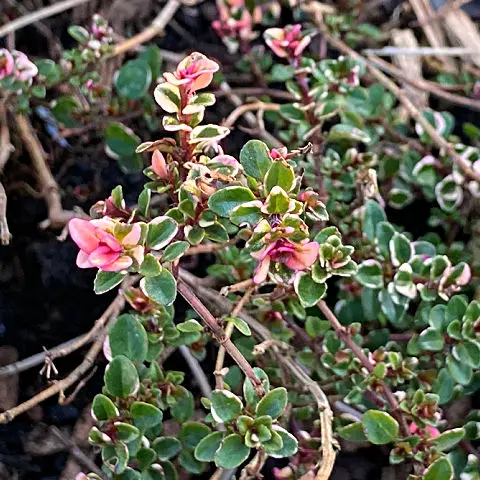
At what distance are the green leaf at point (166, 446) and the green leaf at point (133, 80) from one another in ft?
2.24

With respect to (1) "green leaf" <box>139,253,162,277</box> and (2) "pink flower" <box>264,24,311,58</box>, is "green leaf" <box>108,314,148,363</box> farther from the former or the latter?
(2) "pink flower" <box>264,24,311,58</box>

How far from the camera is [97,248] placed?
2.72ft

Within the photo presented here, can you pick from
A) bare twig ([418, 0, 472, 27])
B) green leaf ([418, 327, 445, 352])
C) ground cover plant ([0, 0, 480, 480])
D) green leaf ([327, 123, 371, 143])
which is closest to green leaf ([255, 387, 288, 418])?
ground cover plant ([0, 0, 480, 480])

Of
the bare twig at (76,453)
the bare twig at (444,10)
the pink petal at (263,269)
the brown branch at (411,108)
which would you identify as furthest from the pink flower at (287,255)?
the bare twig at (444,10)

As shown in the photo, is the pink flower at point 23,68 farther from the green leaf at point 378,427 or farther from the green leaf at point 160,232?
the green leaf at point 378,427

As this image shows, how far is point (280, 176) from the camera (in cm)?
88

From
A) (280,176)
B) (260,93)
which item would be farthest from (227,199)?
(260,93)

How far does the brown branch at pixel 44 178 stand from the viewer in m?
1.33

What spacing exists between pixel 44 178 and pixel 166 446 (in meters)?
0.58

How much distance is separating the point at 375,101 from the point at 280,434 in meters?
0.80

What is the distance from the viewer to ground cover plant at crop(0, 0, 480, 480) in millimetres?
934

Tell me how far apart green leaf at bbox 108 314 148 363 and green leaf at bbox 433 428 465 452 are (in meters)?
0.42

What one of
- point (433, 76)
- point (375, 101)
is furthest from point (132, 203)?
point (433, 76)

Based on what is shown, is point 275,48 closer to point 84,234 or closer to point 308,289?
point 308,289
